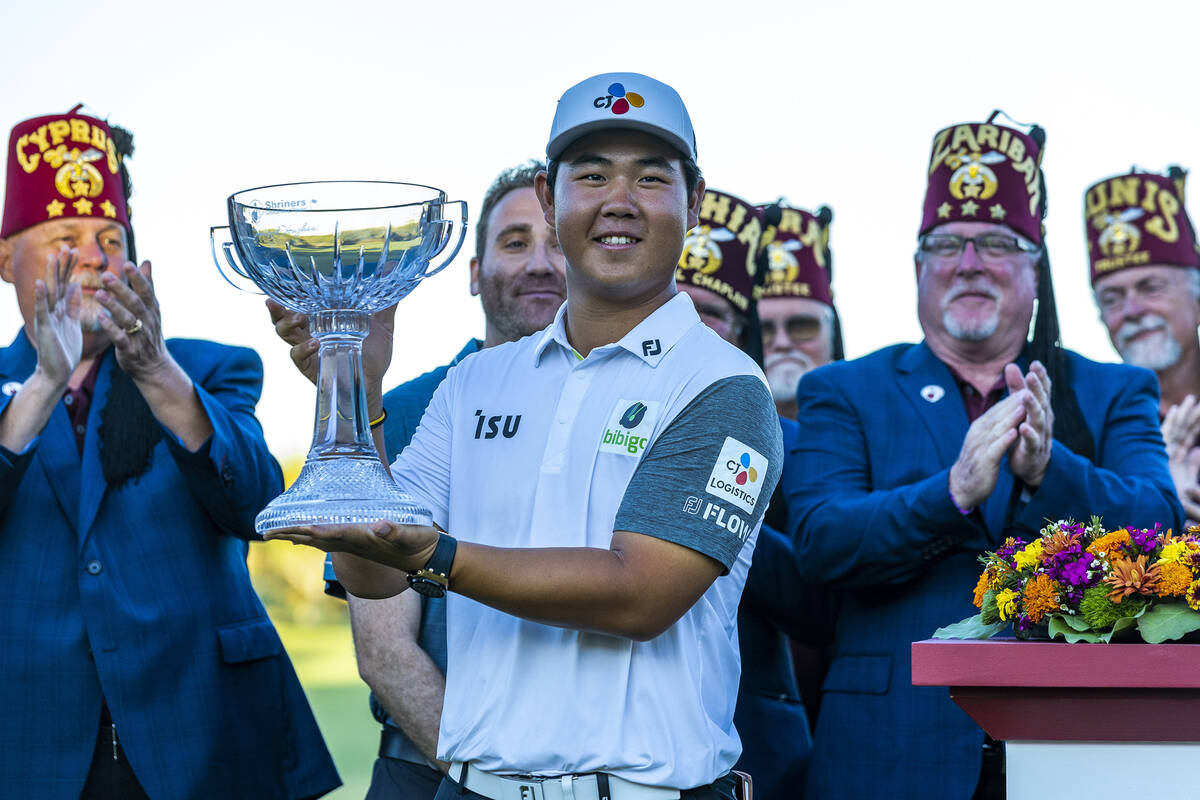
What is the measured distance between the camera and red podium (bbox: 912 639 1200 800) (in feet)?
7.22

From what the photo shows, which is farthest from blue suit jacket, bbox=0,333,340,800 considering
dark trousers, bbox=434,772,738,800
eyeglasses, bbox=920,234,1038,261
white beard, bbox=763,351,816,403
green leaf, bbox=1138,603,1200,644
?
white beard, bbox=763,351,816,403

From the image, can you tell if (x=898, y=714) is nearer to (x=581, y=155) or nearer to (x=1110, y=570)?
(x=1110, y=570)

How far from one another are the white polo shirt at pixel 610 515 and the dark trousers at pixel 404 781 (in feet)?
2.93

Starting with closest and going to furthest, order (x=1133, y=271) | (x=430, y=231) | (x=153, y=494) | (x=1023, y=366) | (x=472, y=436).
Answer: (x=430, y=231) < (x=472, y=436) < (x=153, y=494) < (x=1023, y=366) < (x=1133, y=271)

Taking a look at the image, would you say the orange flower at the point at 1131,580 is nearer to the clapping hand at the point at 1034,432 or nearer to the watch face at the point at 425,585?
the clapping hand at the point at 1034,432

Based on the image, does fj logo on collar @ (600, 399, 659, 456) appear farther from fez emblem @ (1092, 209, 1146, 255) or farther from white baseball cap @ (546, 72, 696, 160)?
fez emblem @ (1092, 209, 1146, 255)

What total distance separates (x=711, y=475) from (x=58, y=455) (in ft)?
6.09

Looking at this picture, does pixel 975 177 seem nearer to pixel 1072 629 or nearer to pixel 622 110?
pixel 1072 629

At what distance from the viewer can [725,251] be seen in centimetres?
410

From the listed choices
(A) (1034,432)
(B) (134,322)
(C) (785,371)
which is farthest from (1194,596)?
(C) (785,371)

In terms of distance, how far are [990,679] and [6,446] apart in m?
2.00

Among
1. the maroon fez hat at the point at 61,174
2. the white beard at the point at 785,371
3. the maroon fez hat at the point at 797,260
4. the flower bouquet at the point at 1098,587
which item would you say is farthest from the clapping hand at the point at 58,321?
the maroon fez hat at the point at 797,260

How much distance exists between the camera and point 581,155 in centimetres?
220

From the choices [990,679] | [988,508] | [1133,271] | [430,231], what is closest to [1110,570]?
[990,679]
